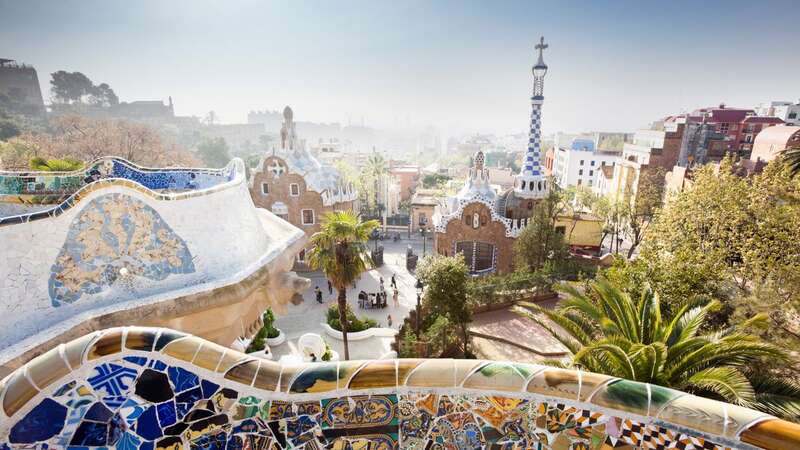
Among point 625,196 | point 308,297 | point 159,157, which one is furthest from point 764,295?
point 159,157

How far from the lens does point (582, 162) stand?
51531 millimetres

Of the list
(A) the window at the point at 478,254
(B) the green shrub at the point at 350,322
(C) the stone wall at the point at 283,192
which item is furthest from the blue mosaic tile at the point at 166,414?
(C) the stone wall at the point at 283,192

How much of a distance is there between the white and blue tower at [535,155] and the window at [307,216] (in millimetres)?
11705

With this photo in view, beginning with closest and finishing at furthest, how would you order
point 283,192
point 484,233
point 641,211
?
1. point 484,233
2. point 641,211
3. point 283,192

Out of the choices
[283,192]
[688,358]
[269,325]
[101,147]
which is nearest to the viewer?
[688,358]

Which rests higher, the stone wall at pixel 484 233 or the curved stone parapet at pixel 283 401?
the curved stone parapet at pixel 283 401

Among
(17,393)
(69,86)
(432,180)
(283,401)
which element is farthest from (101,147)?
(69,86)

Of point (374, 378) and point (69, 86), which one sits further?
point (69, 86)

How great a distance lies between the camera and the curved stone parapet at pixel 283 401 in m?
2.35

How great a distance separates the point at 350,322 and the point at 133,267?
9.73 m

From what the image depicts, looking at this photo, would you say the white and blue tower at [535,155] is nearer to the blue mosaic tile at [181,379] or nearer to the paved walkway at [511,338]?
the paved walkway at [511,338]

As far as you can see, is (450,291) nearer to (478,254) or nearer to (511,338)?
(511,338)

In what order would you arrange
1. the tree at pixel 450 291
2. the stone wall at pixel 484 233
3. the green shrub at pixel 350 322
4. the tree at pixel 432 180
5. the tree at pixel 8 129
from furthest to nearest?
1. the tree at pixel 432 180
2. the tree at pixel 8 129
3. the stone wall at pixel 484 233
4. the green shrub at pixel 350 322
5. the tree at pixel 450 291

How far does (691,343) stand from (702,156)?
31781 millimetres
